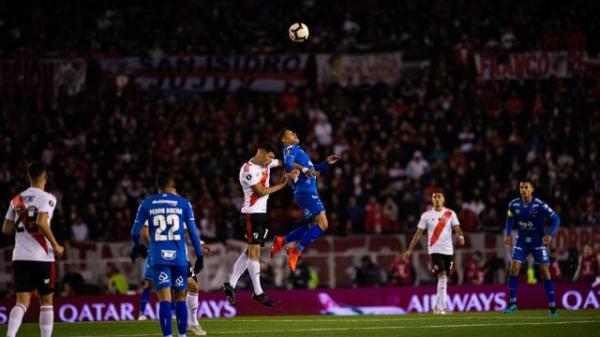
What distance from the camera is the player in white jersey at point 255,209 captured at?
2045cm

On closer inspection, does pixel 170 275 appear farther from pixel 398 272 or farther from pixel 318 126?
pixel 318 126

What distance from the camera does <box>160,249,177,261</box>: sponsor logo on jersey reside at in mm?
16500

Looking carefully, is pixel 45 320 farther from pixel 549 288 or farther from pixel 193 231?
pixel 549 288

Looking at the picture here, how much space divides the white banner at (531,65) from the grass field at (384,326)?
16.5 m

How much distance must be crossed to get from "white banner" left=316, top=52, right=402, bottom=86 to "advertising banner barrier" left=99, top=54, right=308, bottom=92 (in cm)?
114

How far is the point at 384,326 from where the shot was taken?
Answer: 2097 centimetres

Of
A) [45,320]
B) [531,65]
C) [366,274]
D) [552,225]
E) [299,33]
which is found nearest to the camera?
[45,320]

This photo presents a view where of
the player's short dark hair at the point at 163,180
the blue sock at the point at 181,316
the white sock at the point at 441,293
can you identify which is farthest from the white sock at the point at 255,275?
the white sock at the point at 441,293

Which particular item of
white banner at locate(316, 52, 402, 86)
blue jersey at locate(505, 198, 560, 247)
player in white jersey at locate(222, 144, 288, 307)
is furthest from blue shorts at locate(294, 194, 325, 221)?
white banner at locate(316, 52, 402, 86)

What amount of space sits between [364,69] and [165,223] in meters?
24.5

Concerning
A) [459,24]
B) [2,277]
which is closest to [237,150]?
[2,277]

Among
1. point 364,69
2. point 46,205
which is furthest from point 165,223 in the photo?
point 364,69

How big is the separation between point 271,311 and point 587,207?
10.1 m

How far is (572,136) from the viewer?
119 feet
